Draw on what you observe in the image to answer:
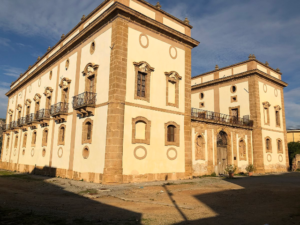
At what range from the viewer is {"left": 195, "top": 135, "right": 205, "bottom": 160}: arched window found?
21003 mm

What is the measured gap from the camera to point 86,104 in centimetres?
1672

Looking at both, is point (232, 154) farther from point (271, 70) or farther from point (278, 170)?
point (271, 70)

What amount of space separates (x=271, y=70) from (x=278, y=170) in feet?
39.7

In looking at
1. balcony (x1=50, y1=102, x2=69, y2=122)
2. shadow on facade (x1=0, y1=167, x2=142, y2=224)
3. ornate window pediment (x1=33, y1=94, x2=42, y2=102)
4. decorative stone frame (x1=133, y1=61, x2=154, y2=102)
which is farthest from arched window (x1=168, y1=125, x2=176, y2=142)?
ornate window pediment (x1=33, y1=94, x2=42, y2=102)

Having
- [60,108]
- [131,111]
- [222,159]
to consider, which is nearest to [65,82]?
[60,108]

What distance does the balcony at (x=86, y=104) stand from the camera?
1683 centimetres

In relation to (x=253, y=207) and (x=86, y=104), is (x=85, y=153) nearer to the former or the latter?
(x=86, y=104)

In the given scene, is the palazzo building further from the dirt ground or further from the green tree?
the green tree

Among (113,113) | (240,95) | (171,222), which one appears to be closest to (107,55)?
(113,113)

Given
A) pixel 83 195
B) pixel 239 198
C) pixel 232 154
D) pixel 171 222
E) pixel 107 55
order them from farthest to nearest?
pixel 232 154
pixel 107 55
pixel 83 195
pixel 239 198
pixel 171 222

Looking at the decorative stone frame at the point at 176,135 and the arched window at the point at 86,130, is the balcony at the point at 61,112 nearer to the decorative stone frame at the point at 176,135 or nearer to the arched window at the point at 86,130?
the arched window at the point at 86,130

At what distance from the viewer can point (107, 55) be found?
55.2ft

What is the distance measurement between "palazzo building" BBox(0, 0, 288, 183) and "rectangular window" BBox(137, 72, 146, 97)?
0.07 metres

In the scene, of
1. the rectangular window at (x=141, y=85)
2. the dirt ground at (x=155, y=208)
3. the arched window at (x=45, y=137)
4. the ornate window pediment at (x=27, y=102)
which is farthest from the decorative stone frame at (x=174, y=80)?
the ornate window pediment at (x=27, y=102)
